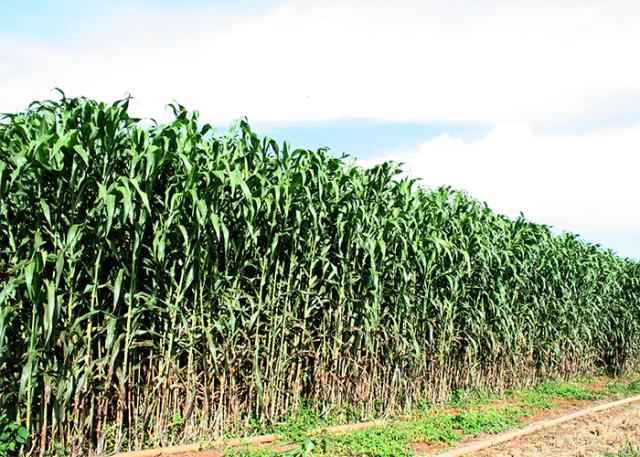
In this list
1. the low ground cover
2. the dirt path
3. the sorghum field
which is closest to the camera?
the sorghum field

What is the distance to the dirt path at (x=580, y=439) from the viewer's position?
17.5ft

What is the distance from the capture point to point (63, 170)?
12.2 ft

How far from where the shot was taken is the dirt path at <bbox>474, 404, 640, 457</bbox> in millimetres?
5340

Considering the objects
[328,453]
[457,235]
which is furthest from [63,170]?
[457,235]

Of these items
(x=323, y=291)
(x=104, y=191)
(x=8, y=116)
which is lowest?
(x=323, y=291)

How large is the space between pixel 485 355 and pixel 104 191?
6.11m

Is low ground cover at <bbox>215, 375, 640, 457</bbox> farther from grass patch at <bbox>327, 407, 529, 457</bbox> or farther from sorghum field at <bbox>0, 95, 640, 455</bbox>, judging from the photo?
sorghum field at <bbox>0, 95, 640, 455</bbox>

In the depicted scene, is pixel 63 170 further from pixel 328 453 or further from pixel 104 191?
pixel 328 453

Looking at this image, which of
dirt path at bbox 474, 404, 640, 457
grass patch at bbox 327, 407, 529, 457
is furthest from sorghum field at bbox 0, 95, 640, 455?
dirt path at bbox 474, 404, 640, 457

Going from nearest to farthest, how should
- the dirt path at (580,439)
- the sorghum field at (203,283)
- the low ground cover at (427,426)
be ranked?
1. the sorghum field at (203,283)
2. the low ground cover at (427,426)
3. the dirt path at (580,439)

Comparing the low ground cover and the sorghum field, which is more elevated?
the sorghum field

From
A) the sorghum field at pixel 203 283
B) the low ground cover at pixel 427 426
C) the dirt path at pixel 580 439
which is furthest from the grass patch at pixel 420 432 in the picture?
the sorghum field at pixel 203 283

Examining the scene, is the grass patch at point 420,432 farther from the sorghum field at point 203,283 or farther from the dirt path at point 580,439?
the sorghum field at point 203,283

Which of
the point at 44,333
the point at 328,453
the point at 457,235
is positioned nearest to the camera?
the point at 44,333
